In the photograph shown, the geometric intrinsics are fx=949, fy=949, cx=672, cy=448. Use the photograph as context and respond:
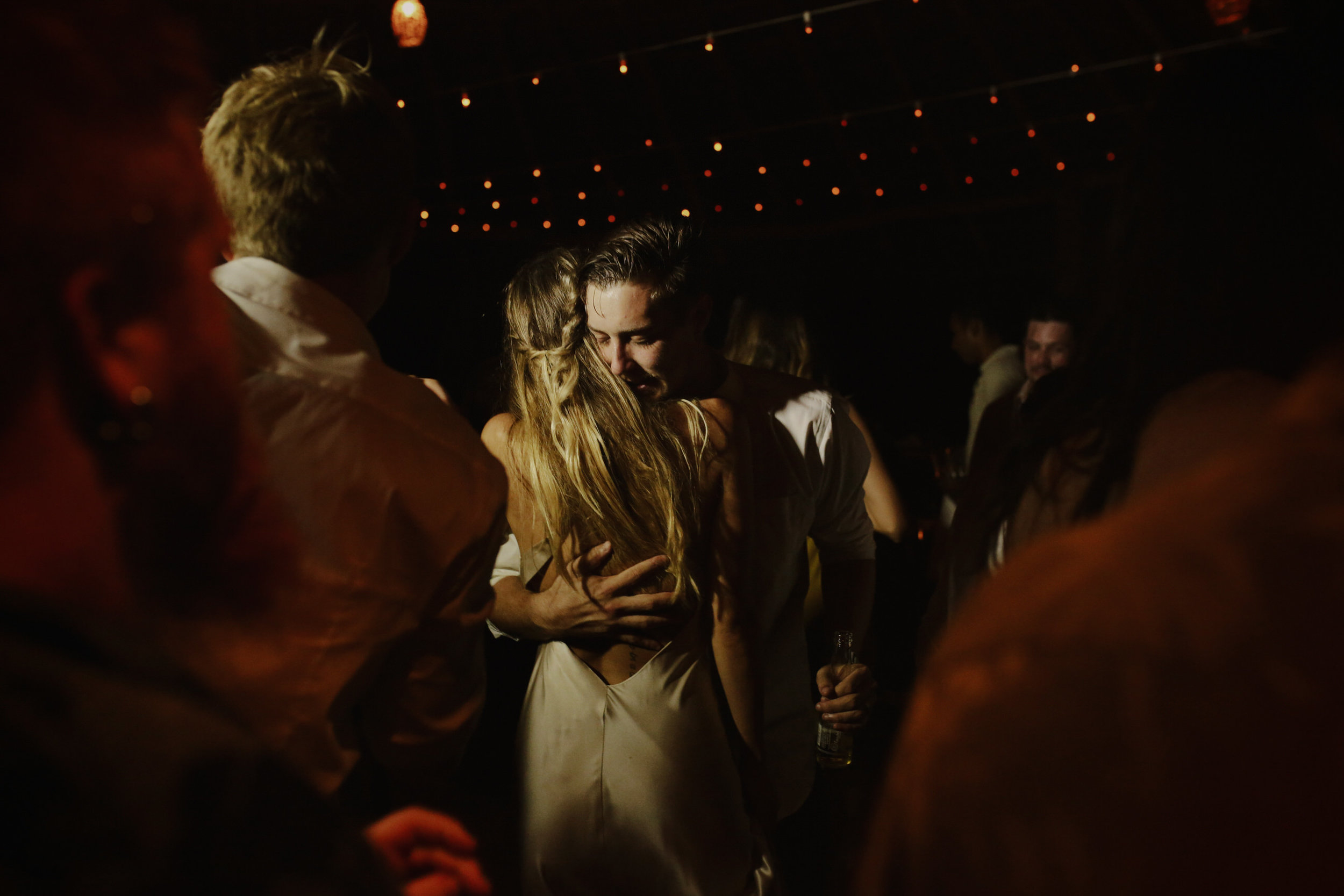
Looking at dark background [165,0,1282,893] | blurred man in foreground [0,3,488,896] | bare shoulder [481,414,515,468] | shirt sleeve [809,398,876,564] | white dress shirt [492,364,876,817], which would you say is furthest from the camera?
dark background [165,0,1282,893]

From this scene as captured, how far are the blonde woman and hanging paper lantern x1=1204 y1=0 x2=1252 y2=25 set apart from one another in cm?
300

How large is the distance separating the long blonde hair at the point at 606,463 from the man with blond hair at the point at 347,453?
0.45 metres

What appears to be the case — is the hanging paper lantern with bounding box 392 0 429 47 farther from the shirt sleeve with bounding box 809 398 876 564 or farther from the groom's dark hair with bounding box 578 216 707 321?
the shirt sleeve with bounding box 809 398 876 564

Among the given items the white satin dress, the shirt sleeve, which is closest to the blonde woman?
the white satin dress

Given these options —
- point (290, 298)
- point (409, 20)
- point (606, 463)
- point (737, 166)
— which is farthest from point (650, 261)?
point (737, 166)

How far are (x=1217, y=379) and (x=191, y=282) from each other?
0.78 m

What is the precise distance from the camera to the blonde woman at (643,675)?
1.51m

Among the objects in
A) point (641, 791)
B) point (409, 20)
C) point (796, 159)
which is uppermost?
point (409, 20)

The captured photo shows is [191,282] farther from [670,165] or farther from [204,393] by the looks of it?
[670,165]

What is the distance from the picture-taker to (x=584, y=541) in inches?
62.6

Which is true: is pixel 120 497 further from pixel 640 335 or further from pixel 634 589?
pixel 640 335

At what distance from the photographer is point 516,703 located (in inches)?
140

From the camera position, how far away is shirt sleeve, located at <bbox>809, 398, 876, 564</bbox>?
1952mm

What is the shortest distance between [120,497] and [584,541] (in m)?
1.15
